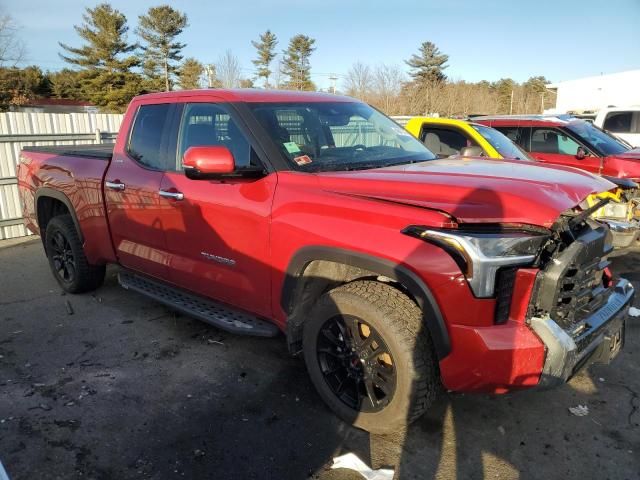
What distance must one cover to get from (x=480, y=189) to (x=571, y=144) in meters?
6.57

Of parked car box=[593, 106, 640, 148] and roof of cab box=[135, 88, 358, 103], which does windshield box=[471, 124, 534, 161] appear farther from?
parked car box=[593, 106, 640, 148]

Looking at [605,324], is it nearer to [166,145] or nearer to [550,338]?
[550,338]

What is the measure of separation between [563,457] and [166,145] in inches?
131

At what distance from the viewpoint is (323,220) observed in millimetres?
2828

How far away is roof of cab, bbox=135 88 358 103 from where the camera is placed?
359cm

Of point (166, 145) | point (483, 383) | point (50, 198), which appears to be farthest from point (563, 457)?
point (50, 198)

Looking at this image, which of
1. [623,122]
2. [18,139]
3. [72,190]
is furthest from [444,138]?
[623,122]

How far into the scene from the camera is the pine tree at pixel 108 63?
141ft

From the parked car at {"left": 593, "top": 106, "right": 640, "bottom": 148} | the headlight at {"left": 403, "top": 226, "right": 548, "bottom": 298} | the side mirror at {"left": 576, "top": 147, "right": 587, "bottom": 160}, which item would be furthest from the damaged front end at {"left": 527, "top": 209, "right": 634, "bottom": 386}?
the parked car at {"left": 593, "top": 106, "right": 640, "bottom": 148}

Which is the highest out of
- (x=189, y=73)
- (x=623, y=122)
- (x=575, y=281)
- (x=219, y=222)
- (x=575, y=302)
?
(x=189, y=73)

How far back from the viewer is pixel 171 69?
152 feet

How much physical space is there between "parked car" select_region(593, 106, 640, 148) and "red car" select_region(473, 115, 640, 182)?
3764mm

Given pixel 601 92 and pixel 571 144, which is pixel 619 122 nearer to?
pixel 571 144

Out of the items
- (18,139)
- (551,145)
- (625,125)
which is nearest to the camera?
(18,139)
